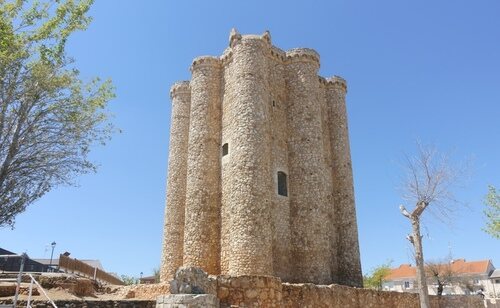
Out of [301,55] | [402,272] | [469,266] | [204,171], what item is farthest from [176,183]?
[469,266]

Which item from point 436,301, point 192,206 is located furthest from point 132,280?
point 436,301

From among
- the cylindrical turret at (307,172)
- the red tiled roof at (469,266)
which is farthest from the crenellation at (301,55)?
the red tiled roof at (469,266)

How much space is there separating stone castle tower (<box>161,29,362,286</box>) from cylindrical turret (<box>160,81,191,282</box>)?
0.22 feet

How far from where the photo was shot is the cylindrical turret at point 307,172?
22578mm

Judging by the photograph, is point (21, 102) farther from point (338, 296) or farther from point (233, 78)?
point (338, 296)

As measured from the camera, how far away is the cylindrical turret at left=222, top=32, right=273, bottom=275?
20.5 meters

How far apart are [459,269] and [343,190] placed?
50551 mm

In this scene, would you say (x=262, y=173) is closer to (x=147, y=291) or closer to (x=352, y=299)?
(x=352, y=299)

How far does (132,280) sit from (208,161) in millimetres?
47913

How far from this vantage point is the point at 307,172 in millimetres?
24297

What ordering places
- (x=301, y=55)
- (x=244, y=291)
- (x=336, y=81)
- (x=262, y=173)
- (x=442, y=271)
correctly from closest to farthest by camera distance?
(x=244, y=291)
(x=262, y=173)
(x=301, y=55)
(x=336, y=81)
(x=442, y=271)

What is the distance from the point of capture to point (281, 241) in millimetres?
22516

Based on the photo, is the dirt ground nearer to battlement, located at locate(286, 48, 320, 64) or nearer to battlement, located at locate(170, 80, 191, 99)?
battlement, located at locate(170, 80, 191, 99)

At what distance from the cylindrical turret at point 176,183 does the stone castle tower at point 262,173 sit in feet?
0.22
